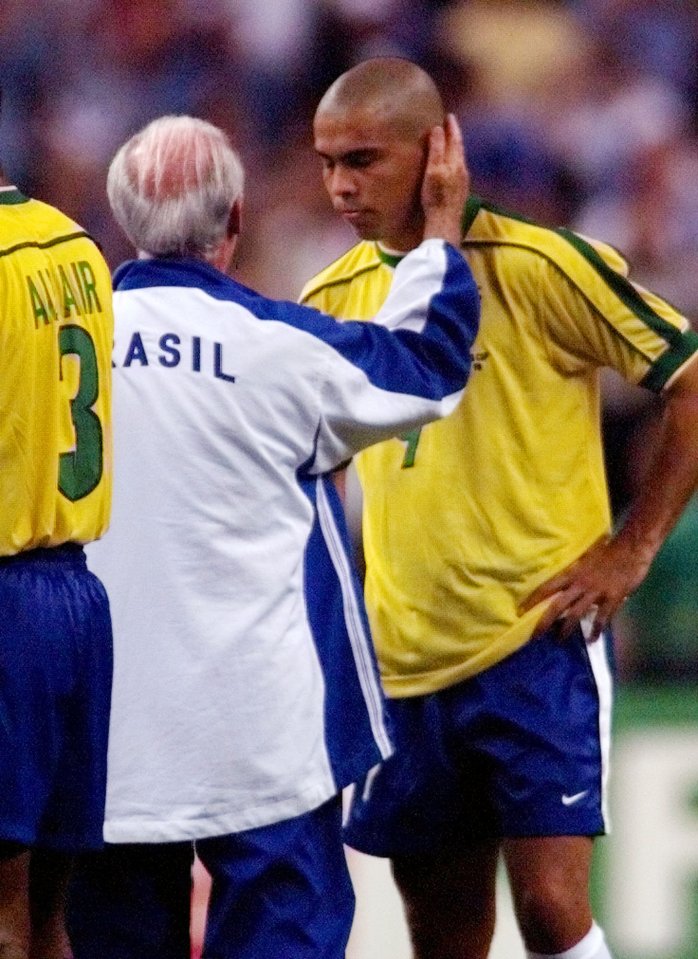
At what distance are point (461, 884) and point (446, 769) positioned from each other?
298mm

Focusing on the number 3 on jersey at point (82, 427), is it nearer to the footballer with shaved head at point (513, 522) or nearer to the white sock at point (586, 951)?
the footballer with shaved head at point (513, 522)

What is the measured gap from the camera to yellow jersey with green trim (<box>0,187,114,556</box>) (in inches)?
128

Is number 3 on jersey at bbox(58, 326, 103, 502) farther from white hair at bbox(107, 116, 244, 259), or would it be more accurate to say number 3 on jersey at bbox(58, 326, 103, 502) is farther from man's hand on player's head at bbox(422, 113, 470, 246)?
man's hand on player's head at bbox(422, 113, 470, 246)

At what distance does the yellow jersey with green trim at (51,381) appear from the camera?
3262mm

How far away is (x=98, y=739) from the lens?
3.46 m

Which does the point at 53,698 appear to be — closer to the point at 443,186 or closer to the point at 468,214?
the point at 443,186

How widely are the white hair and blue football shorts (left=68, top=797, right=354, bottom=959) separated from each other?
1042mm

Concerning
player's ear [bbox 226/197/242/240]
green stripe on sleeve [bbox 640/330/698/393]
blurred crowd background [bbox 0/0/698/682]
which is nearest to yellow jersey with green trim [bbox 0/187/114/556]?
player's ear [bbox 226/197/242/240]

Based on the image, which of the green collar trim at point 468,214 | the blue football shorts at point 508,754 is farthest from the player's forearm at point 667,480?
the green collar trim at point 468,214

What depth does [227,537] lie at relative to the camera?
3529mm

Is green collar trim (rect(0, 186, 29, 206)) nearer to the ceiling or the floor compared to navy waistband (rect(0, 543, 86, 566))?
nearer to the ceiling

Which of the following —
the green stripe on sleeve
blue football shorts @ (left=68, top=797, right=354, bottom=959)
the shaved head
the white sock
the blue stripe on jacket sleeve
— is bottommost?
the white sock

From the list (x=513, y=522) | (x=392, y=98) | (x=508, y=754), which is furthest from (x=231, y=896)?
(x=392, y=98)

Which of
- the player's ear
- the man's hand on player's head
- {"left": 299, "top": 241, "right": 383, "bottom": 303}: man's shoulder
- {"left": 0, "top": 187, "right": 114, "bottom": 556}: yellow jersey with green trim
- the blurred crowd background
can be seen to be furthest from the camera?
the blurred crowd background
